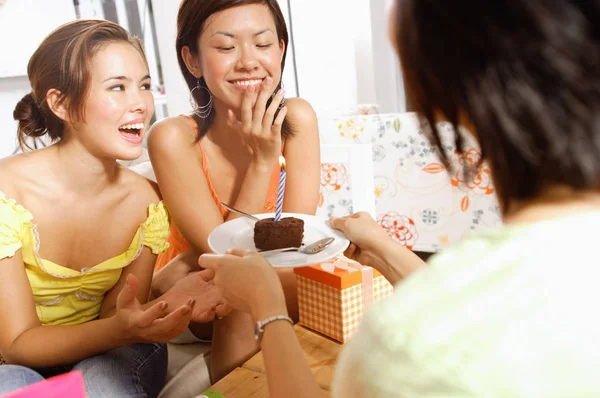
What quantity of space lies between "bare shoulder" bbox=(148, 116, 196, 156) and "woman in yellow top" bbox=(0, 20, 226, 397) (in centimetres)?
11

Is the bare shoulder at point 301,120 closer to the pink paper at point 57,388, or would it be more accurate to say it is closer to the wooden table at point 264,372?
the wooden table at point 264,372

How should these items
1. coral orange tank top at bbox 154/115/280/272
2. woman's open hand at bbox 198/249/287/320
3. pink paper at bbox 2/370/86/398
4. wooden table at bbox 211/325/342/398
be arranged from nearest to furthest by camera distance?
pink paper at bbox 2/370/86/398 < woman's open hand at bbox 198/249/287/320 < wooden table at bbox 211/325/342/398 < coral orange tank top at bbox 154/115/280/272

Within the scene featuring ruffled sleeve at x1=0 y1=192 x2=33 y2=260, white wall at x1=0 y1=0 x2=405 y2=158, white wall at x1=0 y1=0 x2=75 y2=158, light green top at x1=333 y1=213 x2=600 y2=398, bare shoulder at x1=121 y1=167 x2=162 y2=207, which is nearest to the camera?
light green top at x1=333 y1=213 x2=600 y2=398

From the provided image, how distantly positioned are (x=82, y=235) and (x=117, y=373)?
0.89 feet

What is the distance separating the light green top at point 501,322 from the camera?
1.14 ft

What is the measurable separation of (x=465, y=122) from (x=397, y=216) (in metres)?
1.58

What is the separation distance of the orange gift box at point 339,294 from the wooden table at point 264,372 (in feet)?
0.10

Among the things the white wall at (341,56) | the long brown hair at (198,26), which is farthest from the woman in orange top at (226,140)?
the white wall at (341,56)

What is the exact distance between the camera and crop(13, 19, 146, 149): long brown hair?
36.8 inches

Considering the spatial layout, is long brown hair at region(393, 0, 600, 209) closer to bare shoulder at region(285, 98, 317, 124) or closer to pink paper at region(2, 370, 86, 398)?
pink paper at region(2, 370, 86, 398)

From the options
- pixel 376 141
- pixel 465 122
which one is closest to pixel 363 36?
pixel 376 141

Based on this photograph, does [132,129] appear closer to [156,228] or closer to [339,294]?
[156,228]

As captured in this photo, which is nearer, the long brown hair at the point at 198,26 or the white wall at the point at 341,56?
the long brown hair at the point at 198,26

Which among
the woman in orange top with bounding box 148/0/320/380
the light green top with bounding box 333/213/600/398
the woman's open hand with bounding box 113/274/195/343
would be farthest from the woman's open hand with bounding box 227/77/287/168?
the light green top with bounding box 333/213/600/398
